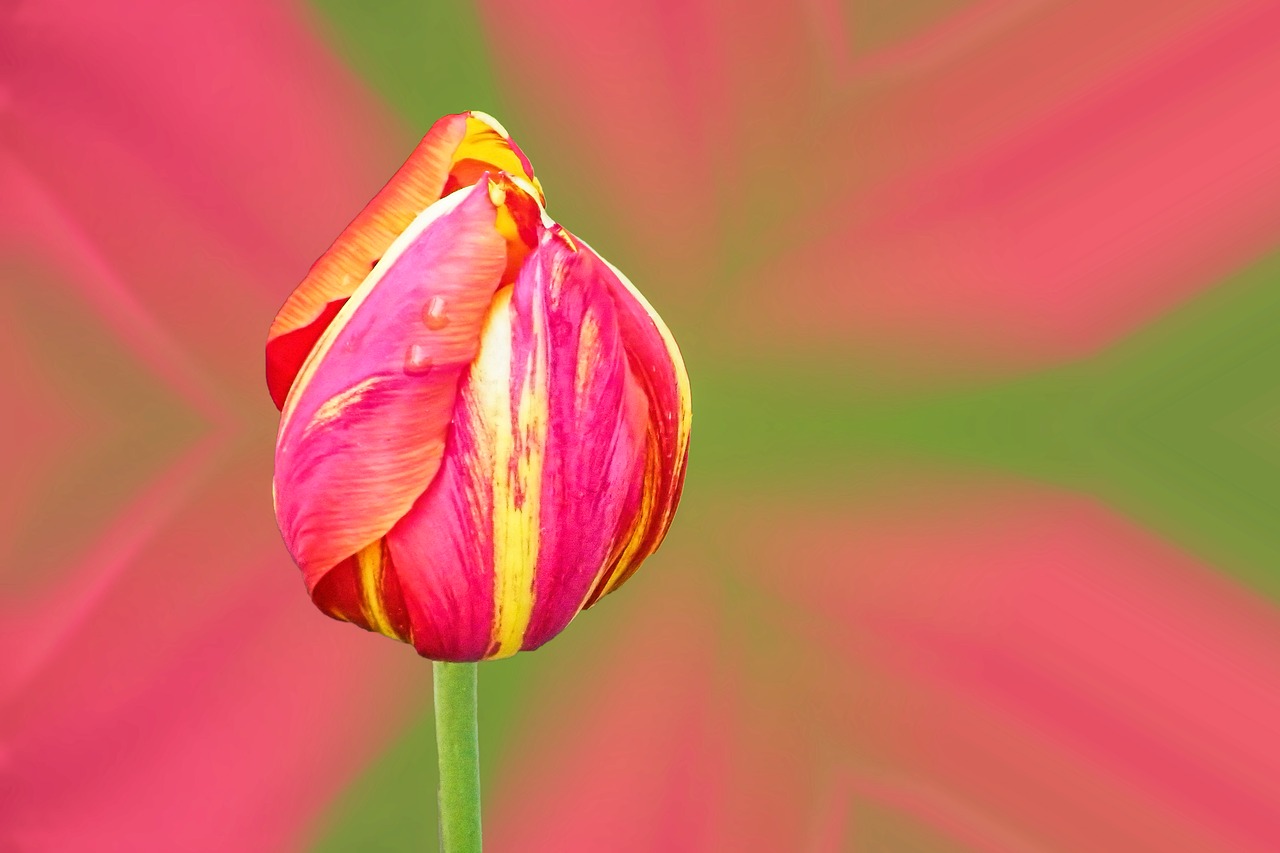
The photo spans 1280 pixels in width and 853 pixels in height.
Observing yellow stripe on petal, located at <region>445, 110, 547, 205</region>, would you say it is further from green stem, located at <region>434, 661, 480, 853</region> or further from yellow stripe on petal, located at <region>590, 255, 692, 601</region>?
green stem, located at <region>434, 661, 480, 853</region>

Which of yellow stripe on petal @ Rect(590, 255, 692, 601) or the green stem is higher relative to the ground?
yellow stripe on petal @ Rect(590, 255, 692, 601)

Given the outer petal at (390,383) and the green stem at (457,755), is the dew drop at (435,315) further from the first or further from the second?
the green stem at (457,755)

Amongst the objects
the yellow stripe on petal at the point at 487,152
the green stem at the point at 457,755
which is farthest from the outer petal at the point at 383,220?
the green stem at the point at 457,755

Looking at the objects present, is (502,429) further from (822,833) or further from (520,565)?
(822,833)

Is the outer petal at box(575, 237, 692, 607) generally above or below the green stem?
above

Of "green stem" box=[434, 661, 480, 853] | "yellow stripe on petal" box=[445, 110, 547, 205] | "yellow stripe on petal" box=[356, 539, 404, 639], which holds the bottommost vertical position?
"green stem" box=[434, 661, 480, 853]

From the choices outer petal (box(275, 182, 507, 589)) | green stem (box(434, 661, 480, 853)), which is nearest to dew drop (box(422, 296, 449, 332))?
outer petal (box(275, 182, 507, 589))

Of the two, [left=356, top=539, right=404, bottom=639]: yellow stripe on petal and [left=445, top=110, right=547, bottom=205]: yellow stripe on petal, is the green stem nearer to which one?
[left=356, top=539, right=404, bottom=639]: yellow stripe on petal

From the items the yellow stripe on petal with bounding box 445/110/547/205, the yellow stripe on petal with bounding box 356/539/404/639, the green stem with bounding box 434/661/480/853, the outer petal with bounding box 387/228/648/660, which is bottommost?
the green stem with bounding box 434/661/480/853
